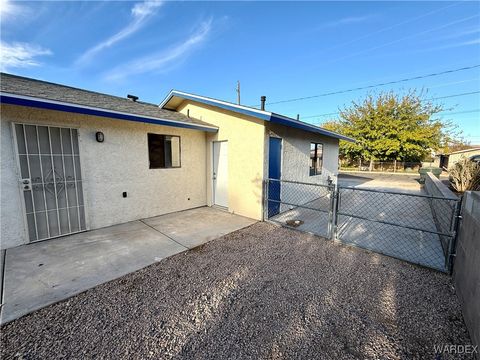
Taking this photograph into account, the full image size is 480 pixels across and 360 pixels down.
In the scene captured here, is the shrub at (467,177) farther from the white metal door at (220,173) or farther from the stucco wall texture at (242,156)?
the white metal door at (220,173)

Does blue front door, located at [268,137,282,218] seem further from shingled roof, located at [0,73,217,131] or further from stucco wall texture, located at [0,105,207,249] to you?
stucco wall texture, located at [0,105,207,249]

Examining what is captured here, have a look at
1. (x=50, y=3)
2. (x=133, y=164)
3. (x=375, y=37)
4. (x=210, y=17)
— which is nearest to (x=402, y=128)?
(x=375, y=37)

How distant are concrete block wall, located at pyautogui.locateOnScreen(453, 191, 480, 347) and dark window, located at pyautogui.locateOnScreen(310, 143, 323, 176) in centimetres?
549

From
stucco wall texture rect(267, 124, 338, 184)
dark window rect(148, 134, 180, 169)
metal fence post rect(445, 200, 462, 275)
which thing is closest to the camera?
metal fence post rect(445, 200, 462, 275)

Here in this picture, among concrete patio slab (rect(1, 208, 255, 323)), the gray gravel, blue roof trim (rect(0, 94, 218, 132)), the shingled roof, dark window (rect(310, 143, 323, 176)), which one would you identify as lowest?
the gray gravel

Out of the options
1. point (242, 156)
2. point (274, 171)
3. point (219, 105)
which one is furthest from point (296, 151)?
point (219, 105)

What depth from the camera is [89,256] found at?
3627mm

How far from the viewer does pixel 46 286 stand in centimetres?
277

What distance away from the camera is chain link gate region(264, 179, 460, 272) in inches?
141

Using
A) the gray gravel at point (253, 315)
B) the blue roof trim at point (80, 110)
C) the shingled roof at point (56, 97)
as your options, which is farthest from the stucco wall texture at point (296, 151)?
the gray gravel at point (253, 315)

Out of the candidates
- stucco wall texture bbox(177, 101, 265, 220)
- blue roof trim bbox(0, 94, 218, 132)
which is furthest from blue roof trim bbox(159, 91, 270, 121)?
blue roof trim bbox(0, 94, 218, 132)

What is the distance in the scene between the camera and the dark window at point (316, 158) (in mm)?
8359

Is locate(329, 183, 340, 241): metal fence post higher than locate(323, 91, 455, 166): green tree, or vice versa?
locate(323, 91, 455, 166): green tree

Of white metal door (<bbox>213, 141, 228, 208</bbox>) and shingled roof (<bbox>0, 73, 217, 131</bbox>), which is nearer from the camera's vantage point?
shingled roof (<bbox>0, 73, 217, 131</bbox>)
